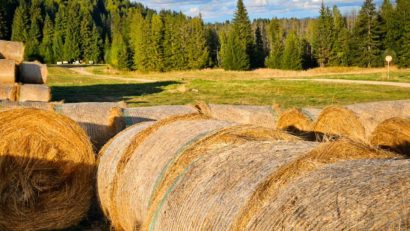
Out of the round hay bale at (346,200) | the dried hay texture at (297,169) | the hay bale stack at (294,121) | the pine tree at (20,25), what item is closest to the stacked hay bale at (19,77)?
the hay bale stack at (294,121)

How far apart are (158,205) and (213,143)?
816mm

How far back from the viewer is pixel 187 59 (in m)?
80.1

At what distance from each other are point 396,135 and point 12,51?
16.3m

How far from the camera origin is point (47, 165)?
7863 millimetres

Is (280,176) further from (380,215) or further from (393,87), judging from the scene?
(393,87)

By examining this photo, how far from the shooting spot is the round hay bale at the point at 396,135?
8.23 m

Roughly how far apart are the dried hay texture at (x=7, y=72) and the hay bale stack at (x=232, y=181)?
1475 cm

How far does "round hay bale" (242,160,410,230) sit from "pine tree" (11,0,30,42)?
323ft

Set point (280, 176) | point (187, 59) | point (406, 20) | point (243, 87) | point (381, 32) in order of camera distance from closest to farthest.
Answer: point (280, 176) → point (243, 87) → point (406, 20) → point (381, 32) → point (187, 59)

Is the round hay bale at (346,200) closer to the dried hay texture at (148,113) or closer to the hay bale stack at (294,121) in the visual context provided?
the dried hay texture at (148,113)

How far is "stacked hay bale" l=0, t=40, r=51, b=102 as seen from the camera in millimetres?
16750

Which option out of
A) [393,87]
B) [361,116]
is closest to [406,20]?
[393,87]

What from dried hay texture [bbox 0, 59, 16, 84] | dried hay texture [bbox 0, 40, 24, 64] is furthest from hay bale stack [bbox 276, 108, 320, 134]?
dried hay texture [bbox 0, 40, 24, 64]

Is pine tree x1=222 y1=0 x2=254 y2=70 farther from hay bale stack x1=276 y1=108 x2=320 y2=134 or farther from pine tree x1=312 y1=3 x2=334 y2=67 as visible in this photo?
hay bale stack x1=276 y1=108 x2=320 y2=134
